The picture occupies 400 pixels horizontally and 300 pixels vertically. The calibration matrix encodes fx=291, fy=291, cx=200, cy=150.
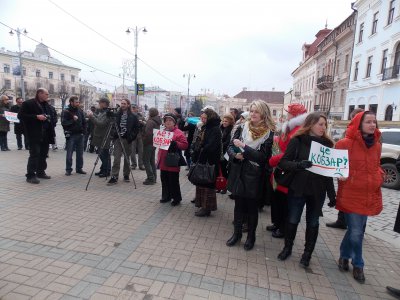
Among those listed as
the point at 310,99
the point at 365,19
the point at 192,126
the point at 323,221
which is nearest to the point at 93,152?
the point at 192,126

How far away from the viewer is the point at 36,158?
21.6 feet

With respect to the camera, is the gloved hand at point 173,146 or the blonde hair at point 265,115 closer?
the blonde hair at point 265,115

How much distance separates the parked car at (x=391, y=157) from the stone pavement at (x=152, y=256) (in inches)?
138

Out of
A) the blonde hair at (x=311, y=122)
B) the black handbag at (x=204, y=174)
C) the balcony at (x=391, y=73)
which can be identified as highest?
the balcony at (x=391, y=73)

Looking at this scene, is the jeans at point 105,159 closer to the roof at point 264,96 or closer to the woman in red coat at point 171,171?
the woman in red coat at point 171,171

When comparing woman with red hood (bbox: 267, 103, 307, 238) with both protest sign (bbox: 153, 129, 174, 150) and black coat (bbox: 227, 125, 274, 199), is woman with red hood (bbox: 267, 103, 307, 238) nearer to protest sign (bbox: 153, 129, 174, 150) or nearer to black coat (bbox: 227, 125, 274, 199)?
black coat (bbox: 227, 125, 274, 199)

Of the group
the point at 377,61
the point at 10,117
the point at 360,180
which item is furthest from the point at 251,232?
the point at 377,61

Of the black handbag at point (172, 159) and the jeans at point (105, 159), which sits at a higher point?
the black handbag at point (172, 159)

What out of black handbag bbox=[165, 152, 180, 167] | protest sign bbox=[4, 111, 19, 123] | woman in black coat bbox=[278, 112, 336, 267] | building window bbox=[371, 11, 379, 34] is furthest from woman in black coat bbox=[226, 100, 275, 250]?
building window bbox=[371, 11, 379, 34]

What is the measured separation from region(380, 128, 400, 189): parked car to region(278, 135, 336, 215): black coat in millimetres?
6483

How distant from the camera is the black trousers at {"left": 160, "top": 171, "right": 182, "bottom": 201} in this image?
18.7ft

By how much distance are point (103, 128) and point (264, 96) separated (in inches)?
4218

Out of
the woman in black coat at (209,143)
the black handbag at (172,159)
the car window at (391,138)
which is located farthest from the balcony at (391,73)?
the black handbag at (172,159)

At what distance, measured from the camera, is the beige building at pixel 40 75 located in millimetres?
67938
